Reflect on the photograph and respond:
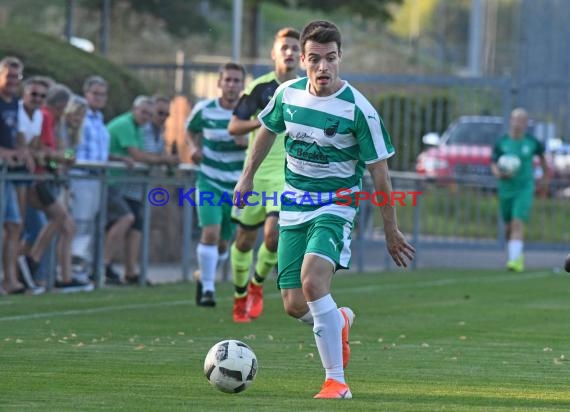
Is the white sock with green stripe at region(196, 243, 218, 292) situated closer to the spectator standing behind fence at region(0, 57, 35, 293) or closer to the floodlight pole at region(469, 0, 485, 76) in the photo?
the spectator standing behind fence at region(0, 57, 35, 293)

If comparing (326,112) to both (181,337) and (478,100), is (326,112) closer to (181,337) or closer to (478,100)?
(181,337)

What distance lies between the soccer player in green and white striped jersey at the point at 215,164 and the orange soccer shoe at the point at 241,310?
0.84 metres

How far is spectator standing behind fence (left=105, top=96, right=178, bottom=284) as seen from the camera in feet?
58.7

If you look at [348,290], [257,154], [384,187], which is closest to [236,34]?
[348,290]

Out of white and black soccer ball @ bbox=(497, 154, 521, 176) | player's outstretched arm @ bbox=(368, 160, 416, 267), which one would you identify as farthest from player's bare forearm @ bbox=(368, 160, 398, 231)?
white and black soccer ball @ bbox=(497, 154, 521, 176)

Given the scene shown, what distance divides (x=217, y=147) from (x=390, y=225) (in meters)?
5.84

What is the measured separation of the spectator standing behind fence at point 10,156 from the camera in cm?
1547

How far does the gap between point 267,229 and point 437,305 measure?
3.36 m

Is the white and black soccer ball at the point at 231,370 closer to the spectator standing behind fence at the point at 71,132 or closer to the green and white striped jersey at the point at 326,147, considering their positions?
the green and white striped jersey at the point at 326,147

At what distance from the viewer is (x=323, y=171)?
9.32 metres

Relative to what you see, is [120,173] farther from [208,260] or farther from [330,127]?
[330,127]

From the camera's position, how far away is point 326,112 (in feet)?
30.3

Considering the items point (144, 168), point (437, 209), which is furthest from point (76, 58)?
point (437, 209)

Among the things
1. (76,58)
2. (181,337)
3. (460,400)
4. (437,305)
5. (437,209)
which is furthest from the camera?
(437,209)
